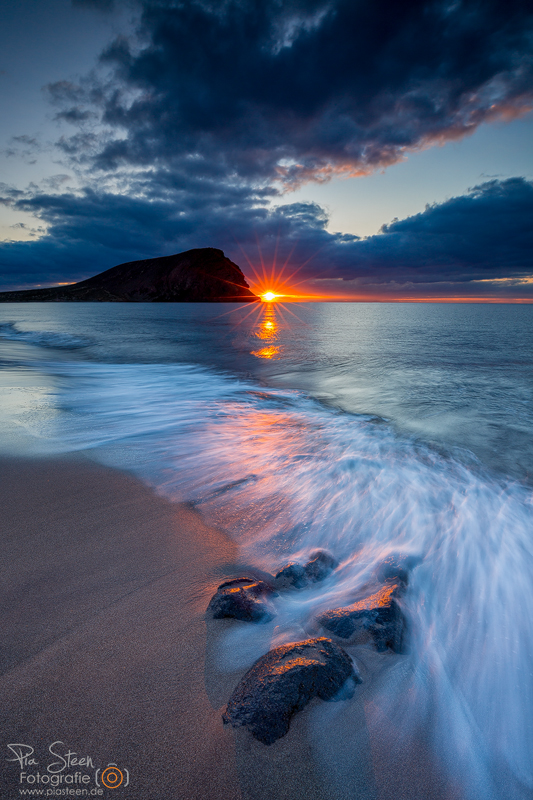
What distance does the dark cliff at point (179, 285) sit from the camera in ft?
539

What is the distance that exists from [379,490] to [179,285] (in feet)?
592

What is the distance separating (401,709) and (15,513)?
3.06 metres

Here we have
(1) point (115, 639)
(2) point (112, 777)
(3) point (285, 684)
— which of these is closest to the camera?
(2) point (112, 777)

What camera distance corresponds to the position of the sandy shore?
4.26 ft

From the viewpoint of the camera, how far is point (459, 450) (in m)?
5.19

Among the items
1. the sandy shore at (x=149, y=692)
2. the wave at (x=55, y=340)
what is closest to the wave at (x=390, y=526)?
the sandy shore at (x=149, y=692)

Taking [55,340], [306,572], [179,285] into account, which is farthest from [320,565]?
[179,285]

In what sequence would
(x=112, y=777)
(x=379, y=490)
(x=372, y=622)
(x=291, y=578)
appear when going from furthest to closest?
(x=379, y=490)
(x=291, y=578)
(x=372, y=622)
(x=112, y=777)

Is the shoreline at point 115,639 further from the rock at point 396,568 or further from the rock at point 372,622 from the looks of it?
the rock at point 396,568

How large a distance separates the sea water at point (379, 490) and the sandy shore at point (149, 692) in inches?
8.7

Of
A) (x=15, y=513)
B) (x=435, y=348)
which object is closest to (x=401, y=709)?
(x=15, y=513)

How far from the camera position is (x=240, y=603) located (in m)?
1.99

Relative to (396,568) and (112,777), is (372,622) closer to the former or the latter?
(396,568)

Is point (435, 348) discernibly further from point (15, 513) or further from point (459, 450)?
point (15, 513)
